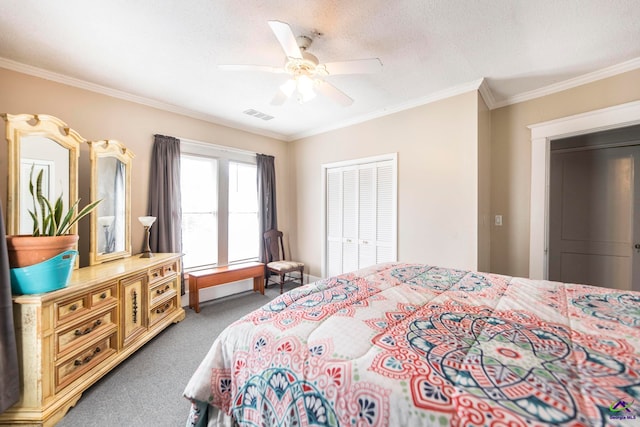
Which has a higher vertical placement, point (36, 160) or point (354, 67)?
point (354, 67)

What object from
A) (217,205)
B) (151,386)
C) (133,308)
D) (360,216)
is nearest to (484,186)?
(360,216)

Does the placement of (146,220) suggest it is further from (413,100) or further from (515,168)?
(515,168)

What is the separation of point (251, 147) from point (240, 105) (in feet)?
3.31

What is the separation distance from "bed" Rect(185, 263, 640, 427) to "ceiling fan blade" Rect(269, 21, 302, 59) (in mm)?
1571

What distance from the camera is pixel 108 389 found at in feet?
6.15

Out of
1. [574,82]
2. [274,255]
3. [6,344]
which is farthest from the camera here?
[274,255]

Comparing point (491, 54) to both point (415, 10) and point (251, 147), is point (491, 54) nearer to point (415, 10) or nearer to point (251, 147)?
point (415, 10)

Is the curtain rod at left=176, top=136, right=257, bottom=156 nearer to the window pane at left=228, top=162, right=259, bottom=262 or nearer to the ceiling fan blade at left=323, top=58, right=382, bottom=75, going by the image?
the window pane at left=228, top=162, right=259, bottom=262

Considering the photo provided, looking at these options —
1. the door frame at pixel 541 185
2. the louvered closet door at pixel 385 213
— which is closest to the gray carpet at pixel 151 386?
the louvered closet door at pixel 385 213

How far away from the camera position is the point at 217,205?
12.8ft

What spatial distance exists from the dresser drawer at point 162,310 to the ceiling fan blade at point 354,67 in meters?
2.75

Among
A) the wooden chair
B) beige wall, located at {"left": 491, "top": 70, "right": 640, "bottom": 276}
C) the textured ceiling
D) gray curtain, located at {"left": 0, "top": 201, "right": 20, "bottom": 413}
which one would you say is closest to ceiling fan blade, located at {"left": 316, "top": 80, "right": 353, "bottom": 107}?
the textured ceiling

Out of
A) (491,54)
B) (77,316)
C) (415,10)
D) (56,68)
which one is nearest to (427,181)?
(491,54)

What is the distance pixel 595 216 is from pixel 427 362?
14.1ft
